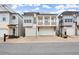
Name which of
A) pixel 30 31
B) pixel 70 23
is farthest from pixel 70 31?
pixel 30 31

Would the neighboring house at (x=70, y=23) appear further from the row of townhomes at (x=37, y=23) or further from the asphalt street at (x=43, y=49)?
the asphalt street at (x=43, y=49)

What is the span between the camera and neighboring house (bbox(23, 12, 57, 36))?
5520 mm

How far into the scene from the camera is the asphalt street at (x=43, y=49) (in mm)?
5449

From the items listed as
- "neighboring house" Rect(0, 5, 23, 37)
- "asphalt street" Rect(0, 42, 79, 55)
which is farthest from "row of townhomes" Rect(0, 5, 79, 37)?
"asphalt street" Rect(0, 42, 79, 55)

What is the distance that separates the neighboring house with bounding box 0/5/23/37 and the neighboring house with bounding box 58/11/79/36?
0.71 meters

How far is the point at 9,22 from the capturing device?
5523 mm

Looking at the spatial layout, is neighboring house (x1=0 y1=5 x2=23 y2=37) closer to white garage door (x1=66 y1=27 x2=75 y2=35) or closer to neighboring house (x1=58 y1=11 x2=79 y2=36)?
neighboring house (x1=58 y1=11 x2=79 y2=36)

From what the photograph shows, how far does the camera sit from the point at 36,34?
5.55 m

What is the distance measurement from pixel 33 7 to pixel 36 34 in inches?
18.6

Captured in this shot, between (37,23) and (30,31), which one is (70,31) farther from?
(30,31)

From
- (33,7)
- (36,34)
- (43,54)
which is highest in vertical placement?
(33,7)

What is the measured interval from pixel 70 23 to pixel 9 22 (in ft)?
3.45
